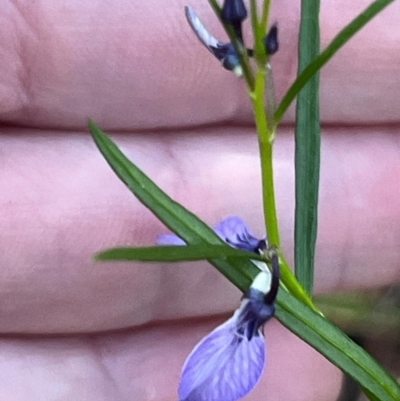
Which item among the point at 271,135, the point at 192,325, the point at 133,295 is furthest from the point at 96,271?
the point at 271,135

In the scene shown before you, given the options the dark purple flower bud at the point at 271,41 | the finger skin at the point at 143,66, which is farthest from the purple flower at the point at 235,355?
the finger skin at the point at 143,66

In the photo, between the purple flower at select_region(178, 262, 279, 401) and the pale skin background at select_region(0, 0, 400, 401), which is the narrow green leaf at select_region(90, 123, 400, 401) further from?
the pale skin background at select_region(0, 0, 400, 401)

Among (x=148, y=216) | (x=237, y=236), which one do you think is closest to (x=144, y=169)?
(x=148, y=216)

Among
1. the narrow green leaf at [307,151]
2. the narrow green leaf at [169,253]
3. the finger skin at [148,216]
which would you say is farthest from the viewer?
the finger skin at [148,216]

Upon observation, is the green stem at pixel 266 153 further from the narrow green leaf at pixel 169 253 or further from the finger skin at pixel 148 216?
the finger skin at pixel 148 216

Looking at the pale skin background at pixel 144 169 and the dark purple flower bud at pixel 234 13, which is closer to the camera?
the dark purple flower bud at pixel 234 13

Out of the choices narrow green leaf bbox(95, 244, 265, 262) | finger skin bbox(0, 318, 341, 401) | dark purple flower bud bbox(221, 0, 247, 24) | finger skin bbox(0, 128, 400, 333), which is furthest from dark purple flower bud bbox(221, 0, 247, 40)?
finger skin bbox(0, 318, 341, 401)
